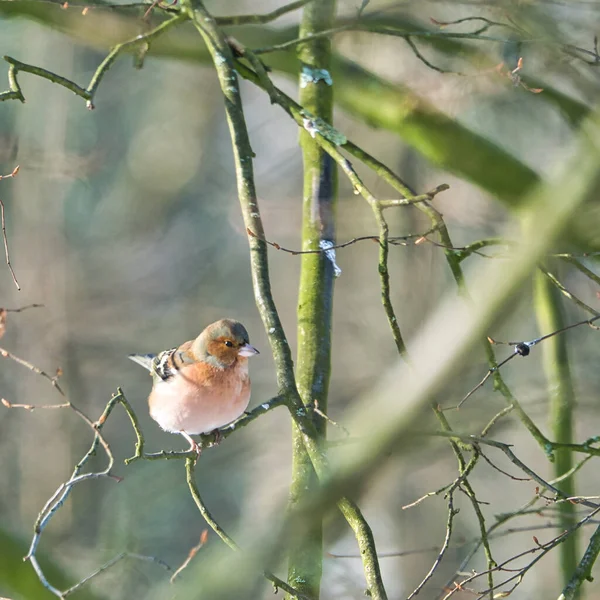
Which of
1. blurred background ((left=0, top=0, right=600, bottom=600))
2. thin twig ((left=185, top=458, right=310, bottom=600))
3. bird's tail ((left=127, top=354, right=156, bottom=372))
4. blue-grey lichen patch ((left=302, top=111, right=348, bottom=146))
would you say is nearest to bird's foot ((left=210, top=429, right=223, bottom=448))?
thin twig ((left=185, top=458, right=310, bottom=600))

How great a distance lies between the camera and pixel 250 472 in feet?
43.0

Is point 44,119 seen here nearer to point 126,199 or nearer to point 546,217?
point 126,199

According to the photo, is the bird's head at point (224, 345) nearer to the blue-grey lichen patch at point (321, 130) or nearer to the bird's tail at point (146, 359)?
the bird's tail at point (146, 359)

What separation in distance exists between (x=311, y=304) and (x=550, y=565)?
922 cm

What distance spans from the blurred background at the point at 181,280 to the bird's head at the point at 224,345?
2591 mm

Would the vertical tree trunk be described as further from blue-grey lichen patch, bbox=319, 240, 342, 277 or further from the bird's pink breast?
the bird's pink breast

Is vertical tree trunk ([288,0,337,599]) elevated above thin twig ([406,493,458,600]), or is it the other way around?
vertical tree trunk ([288,0,337,599])

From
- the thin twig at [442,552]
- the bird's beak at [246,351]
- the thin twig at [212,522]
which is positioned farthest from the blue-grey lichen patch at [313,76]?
the thin twig at [442,552]

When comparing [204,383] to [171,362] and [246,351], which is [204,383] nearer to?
[246,351]

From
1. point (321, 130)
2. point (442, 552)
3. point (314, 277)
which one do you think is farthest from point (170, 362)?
point (442, 552)

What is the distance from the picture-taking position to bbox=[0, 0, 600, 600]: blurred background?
8.44 metres

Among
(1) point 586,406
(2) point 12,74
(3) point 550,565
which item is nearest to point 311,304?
(2) point 12,74

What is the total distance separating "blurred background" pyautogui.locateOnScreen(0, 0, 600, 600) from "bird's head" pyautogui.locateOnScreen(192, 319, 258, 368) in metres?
2.59

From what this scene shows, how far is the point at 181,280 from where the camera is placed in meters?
13.0
